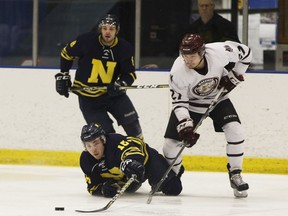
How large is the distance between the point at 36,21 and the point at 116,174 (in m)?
2.66

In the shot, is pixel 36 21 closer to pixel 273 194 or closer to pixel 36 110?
pixel 36 110

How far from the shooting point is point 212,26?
294 inches

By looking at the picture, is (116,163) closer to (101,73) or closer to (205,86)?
(205,86)

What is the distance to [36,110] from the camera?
765 cm

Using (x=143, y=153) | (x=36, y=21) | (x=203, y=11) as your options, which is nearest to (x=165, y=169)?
(x=143, y=153)

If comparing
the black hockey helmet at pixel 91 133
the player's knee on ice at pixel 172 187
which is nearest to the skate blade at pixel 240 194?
the player's knee on ice at pixel 172 187

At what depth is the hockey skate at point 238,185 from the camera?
229 inches

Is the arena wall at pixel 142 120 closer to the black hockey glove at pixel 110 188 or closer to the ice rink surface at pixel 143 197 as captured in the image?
the ice rink surface at pixel 143 197

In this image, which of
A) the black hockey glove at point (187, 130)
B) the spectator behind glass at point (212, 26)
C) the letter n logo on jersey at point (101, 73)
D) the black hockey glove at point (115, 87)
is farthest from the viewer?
the spectator behind glass at point (212, 26)

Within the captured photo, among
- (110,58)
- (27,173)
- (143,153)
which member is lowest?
(27,173)

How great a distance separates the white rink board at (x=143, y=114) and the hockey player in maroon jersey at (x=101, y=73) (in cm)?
107

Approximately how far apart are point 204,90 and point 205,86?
0.10 feet

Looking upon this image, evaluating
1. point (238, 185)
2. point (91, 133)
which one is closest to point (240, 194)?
A: point (238, 185)

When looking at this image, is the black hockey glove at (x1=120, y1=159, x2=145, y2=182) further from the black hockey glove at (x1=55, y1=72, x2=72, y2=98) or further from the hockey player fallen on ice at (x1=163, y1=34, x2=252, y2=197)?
the black hockey glove at (x1=55, y1=72, x2=72, y2=98)
